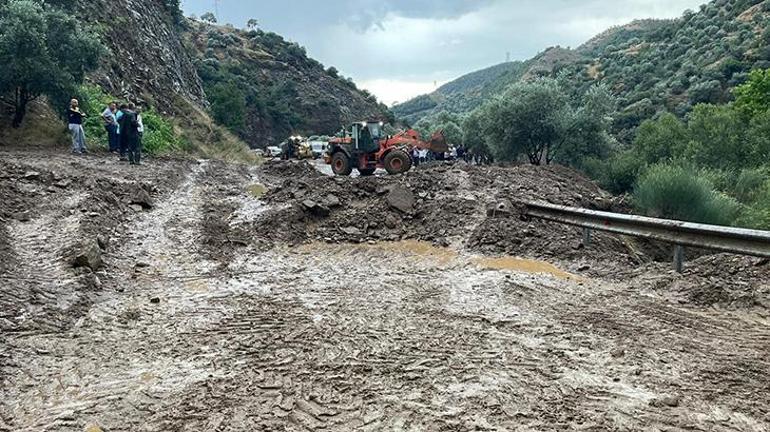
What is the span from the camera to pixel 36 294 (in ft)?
16.5

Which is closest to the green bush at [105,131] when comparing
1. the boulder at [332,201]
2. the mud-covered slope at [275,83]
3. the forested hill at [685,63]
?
the boulder at [332,201]

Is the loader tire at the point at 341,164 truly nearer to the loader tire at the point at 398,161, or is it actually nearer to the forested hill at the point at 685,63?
the loader tire at the point at 398,161

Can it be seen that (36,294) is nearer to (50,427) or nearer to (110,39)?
(50,427)

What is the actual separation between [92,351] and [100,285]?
1.78m

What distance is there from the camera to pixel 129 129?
1467cm

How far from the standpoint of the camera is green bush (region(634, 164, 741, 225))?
11125mm

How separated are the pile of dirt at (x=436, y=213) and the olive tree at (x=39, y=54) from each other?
28.2ft

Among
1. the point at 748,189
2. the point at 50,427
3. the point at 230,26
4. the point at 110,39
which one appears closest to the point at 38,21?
the point at 110,39

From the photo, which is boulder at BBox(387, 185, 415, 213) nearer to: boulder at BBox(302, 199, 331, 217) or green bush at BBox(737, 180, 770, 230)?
boulder at BBox(302, 199, 331, 217)

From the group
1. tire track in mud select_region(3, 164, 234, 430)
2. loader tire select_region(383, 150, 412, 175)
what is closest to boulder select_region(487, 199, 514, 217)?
tire track in mud select_region(3, 164, 234, 430)

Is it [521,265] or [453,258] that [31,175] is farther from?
[521,265]

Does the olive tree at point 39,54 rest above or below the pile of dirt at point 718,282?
above

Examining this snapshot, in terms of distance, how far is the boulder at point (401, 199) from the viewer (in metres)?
9.81

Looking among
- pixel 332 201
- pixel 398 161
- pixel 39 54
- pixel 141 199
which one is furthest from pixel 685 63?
pixel 141 199
